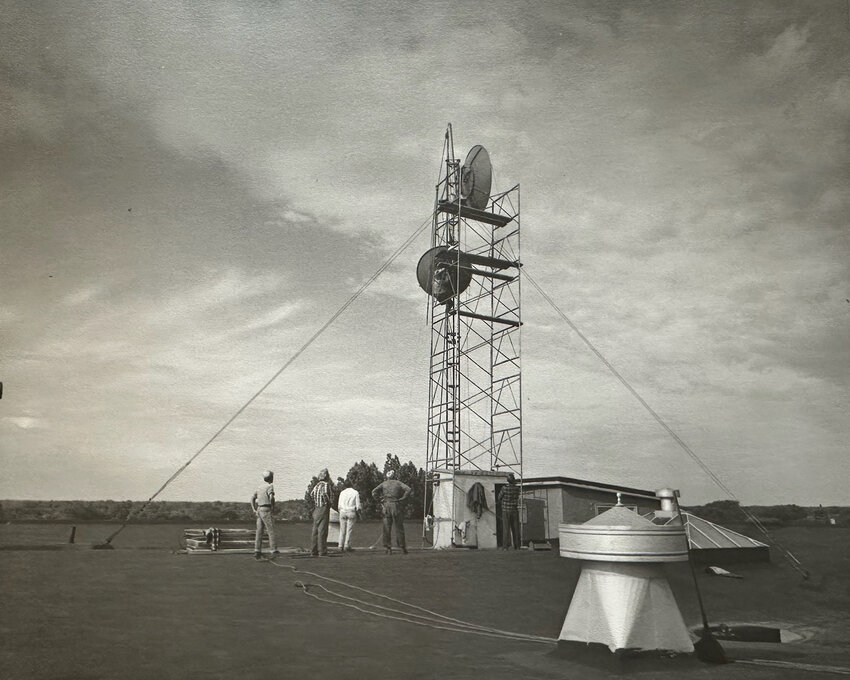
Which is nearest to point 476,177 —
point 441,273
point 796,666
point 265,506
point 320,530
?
point 441,273

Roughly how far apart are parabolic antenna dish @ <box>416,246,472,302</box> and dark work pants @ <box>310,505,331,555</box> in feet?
26.3

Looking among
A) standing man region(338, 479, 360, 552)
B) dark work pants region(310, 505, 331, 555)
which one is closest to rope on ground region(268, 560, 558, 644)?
dark work pants region(310, 505, 331, 555)

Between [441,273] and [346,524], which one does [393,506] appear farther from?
[441,273]

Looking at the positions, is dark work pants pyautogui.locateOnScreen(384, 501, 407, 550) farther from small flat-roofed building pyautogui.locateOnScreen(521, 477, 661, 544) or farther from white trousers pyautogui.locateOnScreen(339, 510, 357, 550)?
small flat-roofed building pyautogui.locateOnScreen(521, 477, 661, 544)

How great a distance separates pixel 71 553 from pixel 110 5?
32.0ft

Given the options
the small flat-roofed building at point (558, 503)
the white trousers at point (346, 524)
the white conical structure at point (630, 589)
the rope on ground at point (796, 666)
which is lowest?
the rope on ground at point (796, 666)

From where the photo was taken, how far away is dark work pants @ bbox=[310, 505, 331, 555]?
1248 centimetres

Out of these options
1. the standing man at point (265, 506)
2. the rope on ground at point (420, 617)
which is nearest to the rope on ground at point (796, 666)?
the rope on ground at point (420, 617)

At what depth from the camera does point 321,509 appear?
12.7 meters

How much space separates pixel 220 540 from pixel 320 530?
3277 mm

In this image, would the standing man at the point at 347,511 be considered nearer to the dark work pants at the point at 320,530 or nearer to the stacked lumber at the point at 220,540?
the dark work pants at the point at 320,530

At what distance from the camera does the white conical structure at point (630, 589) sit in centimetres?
446

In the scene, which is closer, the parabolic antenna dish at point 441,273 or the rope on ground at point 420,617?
the rope on ground at point 420,617

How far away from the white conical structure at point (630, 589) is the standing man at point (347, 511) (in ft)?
31.9
